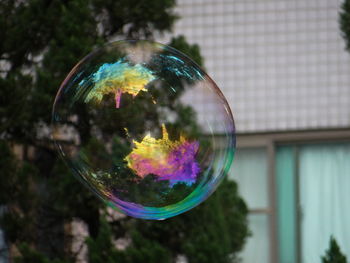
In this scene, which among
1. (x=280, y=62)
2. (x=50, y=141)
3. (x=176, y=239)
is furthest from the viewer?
(x=280, y=62)

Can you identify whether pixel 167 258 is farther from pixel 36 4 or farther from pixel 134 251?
pixel 36 4

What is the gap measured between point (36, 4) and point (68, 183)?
1.43m

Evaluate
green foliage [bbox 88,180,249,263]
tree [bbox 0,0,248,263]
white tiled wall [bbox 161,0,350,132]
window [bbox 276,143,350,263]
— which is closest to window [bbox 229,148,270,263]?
window [bbox 276,143,350,263]

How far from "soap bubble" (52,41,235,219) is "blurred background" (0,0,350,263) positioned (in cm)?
224

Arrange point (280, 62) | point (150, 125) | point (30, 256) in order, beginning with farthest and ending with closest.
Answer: point (280, 62), point (30, 256), point (150, 125)

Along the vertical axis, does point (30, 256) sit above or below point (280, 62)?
below

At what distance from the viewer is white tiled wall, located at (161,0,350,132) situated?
9625 mm

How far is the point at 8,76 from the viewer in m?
7.47

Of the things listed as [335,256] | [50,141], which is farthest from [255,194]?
[50,141]

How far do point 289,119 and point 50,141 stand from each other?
2.75 metres

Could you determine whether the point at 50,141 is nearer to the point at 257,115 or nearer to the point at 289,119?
the point at 257,115

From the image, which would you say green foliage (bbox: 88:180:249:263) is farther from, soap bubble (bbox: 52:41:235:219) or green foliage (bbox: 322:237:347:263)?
soap bubble (bbox: 52:41:235:219)

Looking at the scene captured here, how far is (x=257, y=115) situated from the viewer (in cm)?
973

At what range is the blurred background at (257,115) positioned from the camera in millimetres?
7859
